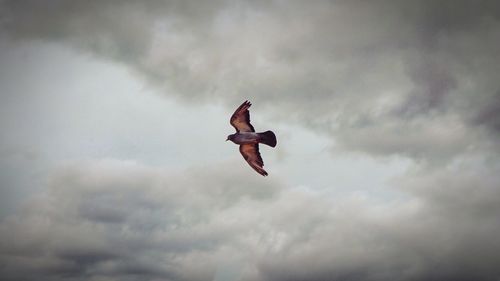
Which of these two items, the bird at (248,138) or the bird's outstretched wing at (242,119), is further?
the bird's outstretched wing at (242,119)

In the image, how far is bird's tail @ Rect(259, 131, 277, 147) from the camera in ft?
102

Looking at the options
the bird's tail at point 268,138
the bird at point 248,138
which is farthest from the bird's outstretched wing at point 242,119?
the bird's tail at point 268,138

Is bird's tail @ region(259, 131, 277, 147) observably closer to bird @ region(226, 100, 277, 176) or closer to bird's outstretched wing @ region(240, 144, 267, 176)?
bird @ region(226, 100, 277, 176)

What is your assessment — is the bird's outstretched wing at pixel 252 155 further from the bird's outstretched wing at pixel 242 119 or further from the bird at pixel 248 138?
the bird's outstretched wing at pixel 242 119

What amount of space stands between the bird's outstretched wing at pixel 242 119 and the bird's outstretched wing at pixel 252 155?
1.57 metres

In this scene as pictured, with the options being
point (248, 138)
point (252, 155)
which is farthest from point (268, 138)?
point (252, 155)

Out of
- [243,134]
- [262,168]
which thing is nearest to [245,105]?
[243,134]

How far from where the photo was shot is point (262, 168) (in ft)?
112

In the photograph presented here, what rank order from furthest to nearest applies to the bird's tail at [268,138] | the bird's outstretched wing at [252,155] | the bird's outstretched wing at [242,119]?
the bird's outstretched wing at [252,155]
the bird's outstretched wing at [242,119]
the bird's tail at [268,138]

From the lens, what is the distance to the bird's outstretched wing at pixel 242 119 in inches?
1281

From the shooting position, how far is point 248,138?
3189 centimetres

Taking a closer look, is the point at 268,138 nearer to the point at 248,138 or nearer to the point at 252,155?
the point at 248,138

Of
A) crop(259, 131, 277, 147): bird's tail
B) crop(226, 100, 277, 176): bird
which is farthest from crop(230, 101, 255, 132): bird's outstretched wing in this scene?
crop(259, 131, 277, 147): bird's tail

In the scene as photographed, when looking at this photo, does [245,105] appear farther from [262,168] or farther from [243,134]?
[262,168]
